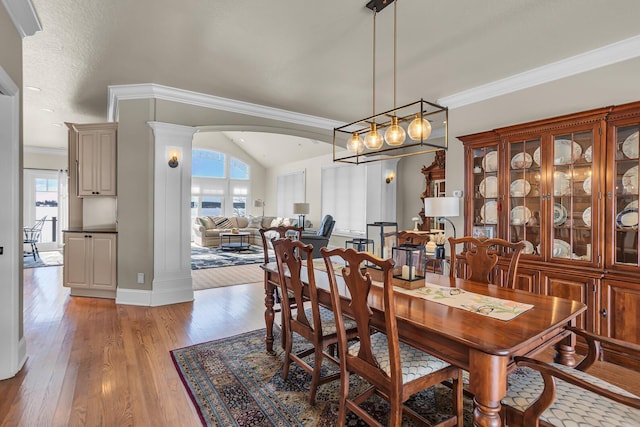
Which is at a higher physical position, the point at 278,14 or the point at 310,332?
the point at 278,14

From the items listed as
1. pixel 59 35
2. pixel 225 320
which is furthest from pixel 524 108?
pixel 59 35

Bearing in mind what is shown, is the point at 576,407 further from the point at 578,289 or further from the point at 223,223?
the point at 223,223

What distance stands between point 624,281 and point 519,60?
216cm

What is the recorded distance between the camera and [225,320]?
12.0 feet

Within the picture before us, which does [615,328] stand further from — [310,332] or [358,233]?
[358,233]

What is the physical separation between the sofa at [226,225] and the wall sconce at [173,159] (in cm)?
556

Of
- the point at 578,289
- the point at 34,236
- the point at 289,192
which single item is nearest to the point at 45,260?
the point at 34,236

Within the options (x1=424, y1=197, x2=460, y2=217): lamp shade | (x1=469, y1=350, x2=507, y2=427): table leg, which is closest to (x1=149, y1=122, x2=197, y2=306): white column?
(x1=424, y1=197, x2=460, y2=217): lamp shade

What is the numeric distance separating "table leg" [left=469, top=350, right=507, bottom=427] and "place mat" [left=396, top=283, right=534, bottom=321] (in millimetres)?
376

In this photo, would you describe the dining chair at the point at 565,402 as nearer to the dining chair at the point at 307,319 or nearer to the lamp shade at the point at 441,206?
the dining chair at the point at 307,319

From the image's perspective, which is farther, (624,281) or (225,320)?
(225,320)

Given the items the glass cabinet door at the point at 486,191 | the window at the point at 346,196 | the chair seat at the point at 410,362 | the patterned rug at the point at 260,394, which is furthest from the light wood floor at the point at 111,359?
the window at the point at 346,196

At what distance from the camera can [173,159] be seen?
13.8 ft

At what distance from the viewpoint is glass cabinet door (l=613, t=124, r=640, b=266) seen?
262 centimetres
